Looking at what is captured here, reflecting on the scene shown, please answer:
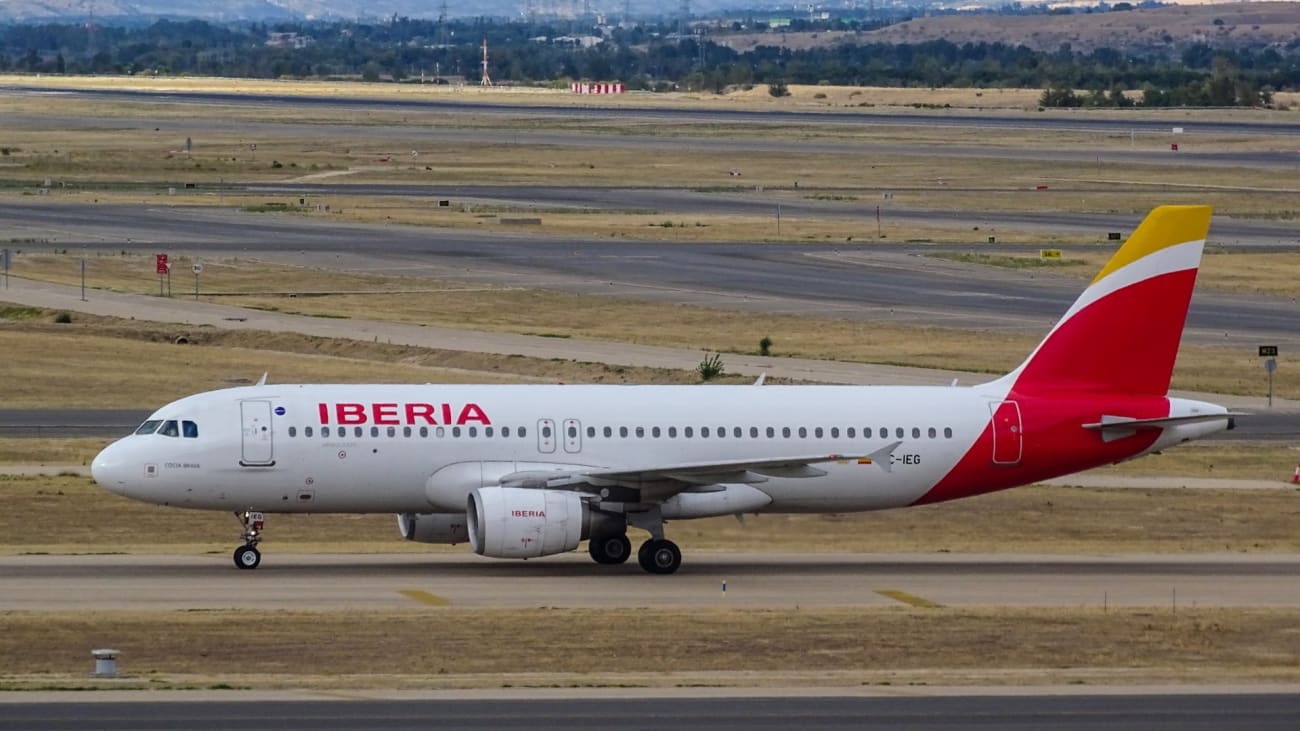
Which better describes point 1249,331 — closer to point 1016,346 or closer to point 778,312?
point 1016,346

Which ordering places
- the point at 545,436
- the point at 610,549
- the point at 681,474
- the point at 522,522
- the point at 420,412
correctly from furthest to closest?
1. the point at 610,549
2. the point at 545,436
3. the point at 420,412
4. the point at 681,474
5. the point at 522,522

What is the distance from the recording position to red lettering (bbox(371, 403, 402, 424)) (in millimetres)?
42938

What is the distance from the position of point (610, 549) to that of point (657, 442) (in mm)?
2501

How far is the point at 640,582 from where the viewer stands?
4266 centimetres

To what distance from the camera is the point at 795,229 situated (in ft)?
417

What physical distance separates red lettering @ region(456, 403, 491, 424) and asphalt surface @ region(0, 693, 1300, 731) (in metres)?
13.2

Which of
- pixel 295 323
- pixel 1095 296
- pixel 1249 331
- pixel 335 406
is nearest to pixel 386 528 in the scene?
pixel 335 406

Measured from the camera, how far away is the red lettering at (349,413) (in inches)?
1688

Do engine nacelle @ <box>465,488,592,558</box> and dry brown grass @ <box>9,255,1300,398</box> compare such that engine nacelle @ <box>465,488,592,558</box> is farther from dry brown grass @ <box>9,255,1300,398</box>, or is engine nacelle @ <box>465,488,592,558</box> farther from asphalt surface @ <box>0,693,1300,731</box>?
dry brown grass @ <box>9,255,1300,398</box>

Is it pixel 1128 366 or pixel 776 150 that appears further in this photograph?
pixel 776 150

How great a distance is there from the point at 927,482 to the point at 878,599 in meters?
4.71

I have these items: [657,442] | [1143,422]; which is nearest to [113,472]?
[657,442]

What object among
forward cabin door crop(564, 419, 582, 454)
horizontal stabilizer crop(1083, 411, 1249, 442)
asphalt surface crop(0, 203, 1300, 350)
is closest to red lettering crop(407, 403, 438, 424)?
forward cabin door crop(564, 419, 582, 454)

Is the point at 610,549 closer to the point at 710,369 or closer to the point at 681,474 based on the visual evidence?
the point at 681,474
